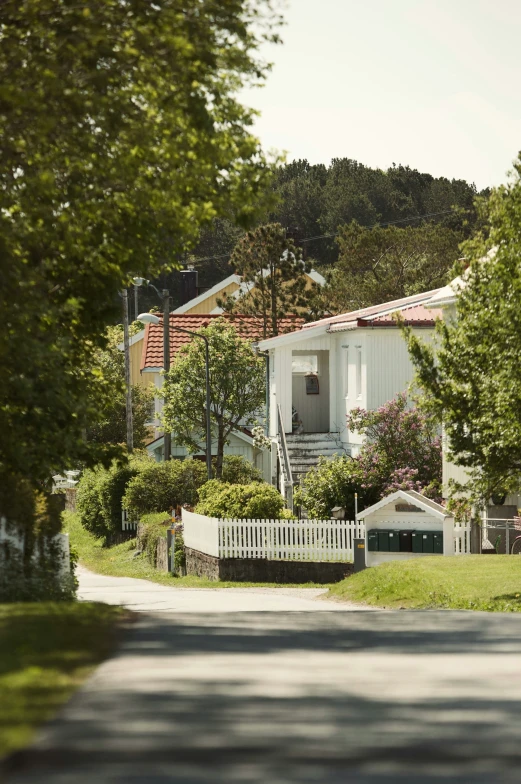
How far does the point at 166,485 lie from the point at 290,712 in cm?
4014

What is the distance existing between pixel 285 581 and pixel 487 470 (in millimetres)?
13248

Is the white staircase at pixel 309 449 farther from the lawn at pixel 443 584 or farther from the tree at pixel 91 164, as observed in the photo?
the tree at pixel 91 164

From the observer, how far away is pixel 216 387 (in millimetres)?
47812

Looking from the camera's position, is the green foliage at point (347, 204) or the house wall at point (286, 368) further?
the green foliage at point (347, 204)

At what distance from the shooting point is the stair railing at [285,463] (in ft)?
128

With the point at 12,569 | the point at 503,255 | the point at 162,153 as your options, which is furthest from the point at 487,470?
the point at 162,153

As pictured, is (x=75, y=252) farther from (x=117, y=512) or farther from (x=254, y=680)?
(x=117, y=512)

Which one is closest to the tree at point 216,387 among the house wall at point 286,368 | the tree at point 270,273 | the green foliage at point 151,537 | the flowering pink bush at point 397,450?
the house wall at point 286,368

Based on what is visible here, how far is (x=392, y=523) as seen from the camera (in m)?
33.2

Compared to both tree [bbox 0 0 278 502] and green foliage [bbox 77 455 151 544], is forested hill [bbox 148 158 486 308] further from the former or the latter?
tree [bbox 0 0 278 502]

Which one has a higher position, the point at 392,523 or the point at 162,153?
the point at 162,153

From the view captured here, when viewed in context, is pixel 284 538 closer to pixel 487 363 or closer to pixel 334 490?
pixel 334 490

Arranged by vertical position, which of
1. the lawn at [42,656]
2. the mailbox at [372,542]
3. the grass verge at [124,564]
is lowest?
the grass verge at [124,564]

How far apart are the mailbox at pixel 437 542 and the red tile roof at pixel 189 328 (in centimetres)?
2312
